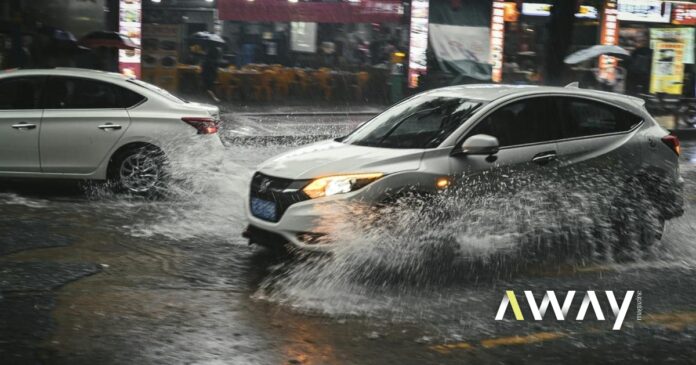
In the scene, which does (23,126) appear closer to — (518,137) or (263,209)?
(263,209)

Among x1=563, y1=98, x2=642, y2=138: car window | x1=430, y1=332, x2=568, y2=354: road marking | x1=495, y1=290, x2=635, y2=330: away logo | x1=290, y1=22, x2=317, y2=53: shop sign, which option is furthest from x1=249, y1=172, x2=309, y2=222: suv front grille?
x1=290, y1=22, x2=317, y2=53: shop sign

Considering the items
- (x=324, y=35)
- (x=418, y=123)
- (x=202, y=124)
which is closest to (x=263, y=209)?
(x=418, y=123)

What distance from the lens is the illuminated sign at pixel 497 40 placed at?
28344 mm

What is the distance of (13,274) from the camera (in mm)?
6617

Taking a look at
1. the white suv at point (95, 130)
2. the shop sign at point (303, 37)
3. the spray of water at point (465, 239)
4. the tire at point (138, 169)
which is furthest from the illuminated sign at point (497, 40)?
the spray of water at point (465, 239)

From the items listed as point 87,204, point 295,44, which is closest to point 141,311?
point 87,204

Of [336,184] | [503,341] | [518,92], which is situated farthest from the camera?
[518,92]

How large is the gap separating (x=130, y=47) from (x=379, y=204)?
13579mm

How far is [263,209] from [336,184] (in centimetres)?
73

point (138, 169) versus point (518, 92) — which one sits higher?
point (518, 92)

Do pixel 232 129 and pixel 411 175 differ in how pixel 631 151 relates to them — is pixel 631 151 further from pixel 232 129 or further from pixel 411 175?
pixel 232 129

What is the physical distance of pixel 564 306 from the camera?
6262 millimetres

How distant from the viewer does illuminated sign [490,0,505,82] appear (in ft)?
93.0

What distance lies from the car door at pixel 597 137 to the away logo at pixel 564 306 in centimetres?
155
